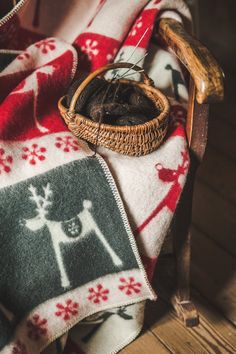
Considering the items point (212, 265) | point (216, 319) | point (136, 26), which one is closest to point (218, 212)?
point (212, 265)

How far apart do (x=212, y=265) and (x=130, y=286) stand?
1.27 feet

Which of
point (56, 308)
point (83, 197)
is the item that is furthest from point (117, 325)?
point (83, 197)

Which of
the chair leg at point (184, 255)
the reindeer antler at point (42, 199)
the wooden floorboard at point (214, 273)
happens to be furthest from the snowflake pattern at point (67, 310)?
the wooden floorboard at point (214, 273)

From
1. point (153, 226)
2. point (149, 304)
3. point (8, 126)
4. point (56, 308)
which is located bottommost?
point (149, 304)

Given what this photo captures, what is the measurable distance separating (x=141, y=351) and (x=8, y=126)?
52 cm

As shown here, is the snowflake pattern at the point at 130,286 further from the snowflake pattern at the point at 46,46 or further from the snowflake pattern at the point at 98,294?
the snowflake pattern at the point at 46,46

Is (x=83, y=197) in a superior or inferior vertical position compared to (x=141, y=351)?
superior

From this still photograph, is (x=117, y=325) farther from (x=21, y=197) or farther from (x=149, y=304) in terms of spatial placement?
(x=21, y=197)

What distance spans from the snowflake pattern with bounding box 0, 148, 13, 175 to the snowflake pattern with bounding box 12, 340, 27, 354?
0.88ft

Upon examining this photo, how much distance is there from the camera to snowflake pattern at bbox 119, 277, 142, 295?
32.3 inches

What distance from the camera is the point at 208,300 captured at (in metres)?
1.06

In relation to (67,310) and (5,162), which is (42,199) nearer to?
(5,162)

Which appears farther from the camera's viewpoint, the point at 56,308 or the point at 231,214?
the point at 231,214

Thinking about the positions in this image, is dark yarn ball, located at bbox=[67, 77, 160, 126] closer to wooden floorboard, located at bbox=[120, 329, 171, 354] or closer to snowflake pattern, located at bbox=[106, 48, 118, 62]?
snowflake pattern, located at bbox=[106, 48, 118, 62]
